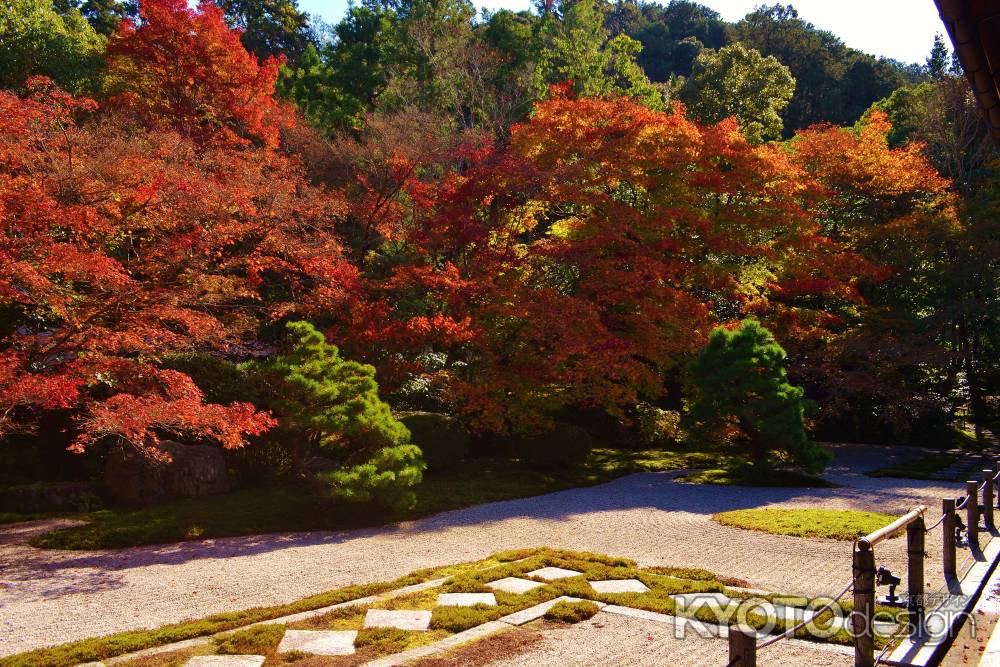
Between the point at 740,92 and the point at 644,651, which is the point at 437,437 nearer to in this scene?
the point at 644,651

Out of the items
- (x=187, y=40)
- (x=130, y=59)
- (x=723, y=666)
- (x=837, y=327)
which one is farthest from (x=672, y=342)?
(x=130, y=59)

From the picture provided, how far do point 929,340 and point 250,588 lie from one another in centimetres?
1743

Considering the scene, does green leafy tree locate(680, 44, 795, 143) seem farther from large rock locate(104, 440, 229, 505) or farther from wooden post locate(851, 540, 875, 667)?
wooden post locate(851, 540, 875, 667)

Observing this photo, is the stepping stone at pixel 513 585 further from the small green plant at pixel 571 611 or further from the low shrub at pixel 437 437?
the low shrub at pixel 437 437

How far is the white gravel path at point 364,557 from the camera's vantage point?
613 cm

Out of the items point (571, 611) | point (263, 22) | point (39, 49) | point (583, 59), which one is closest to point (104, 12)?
point (263, 22)

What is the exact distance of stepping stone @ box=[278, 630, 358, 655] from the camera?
484 cm

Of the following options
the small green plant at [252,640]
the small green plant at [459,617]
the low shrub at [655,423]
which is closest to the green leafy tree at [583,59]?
the low shrub at [655,423]

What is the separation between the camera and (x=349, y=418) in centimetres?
968

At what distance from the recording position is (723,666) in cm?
439

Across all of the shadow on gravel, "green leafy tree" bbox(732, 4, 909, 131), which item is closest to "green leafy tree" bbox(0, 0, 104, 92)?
the shadow on gravel

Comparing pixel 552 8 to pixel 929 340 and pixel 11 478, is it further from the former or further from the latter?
pixel 11 478

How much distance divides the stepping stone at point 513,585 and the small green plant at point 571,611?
0.60 meters

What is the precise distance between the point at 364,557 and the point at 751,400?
25.9 ft
